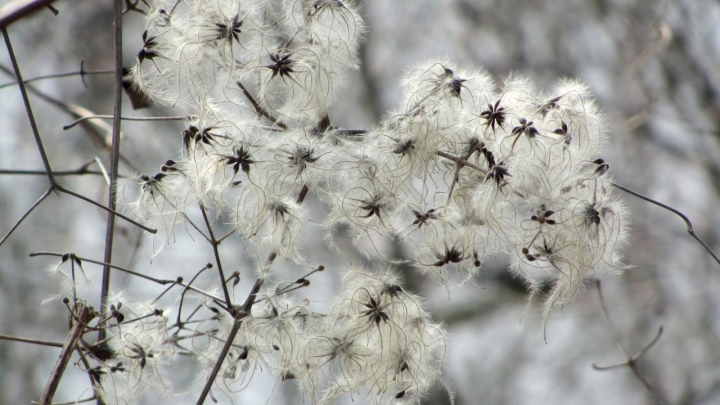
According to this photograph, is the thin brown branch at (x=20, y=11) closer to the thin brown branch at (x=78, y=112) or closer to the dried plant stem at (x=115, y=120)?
the dried plant stem at (x=115, y=120)

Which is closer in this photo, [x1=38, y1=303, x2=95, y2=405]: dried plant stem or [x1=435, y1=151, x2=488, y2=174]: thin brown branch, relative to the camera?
[x1=38, y1=303, x2=95, y2=405]: dried plant stem

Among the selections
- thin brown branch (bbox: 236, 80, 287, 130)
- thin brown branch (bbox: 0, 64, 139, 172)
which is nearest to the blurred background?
thin brown branch (bbox: 0, 64, 139, 172)

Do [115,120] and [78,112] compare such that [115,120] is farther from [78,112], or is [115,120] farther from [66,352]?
[78,112]

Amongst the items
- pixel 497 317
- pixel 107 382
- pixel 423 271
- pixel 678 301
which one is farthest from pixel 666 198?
pixel 107 382

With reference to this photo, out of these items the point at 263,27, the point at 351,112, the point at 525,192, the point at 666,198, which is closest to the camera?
the point at 525,192

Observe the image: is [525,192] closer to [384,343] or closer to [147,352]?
[384,343]

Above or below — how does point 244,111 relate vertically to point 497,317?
above

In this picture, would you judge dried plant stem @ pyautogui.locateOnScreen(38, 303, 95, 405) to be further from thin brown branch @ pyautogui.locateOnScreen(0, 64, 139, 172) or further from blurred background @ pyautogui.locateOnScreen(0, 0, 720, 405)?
blurred background @ pyautogui.locateOnScreen(0, 0, 720, 405)
